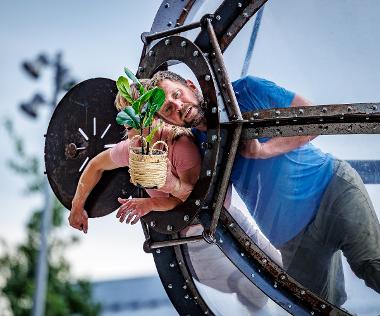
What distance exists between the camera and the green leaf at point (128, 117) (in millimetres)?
3912

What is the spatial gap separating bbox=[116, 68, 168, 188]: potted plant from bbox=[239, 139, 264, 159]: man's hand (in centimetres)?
32

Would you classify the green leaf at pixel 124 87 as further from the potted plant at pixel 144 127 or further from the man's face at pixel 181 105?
the man's face at pixel 181 105

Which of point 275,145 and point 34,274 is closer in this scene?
point 275,145

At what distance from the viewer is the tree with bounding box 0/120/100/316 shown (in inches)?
637

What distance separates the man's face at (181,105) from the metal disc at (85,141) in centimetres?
48

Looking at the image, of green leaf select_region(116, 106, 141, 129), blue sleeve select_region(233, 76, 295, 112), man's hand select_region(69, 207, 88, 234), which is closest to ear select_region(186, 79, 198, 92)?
blue sleeve select_region(233, 76, 295, 112)

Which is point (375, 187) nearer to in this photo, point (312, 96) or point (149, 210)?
point (312, 96)

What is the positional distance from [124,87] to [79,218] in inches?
30.9

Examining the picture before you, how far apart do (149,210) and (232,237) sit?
0.37 meters

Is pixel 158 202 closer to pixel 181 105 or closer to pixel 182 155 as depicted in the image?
pixel 182 155

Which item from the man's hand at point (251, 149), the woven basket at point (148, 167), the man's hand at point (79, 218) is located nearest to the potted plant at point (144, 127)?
the woven basket at point (148, 167)

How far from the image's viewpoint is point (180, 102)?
4.00 meters

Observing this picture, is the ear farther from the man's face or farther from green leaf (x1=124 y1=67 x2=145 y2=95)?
green leaf (x1=124 y1=67 x2=145 y2=95)

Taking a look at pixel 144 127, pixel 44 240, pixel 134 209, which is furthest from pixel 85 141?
pixel 44 240
